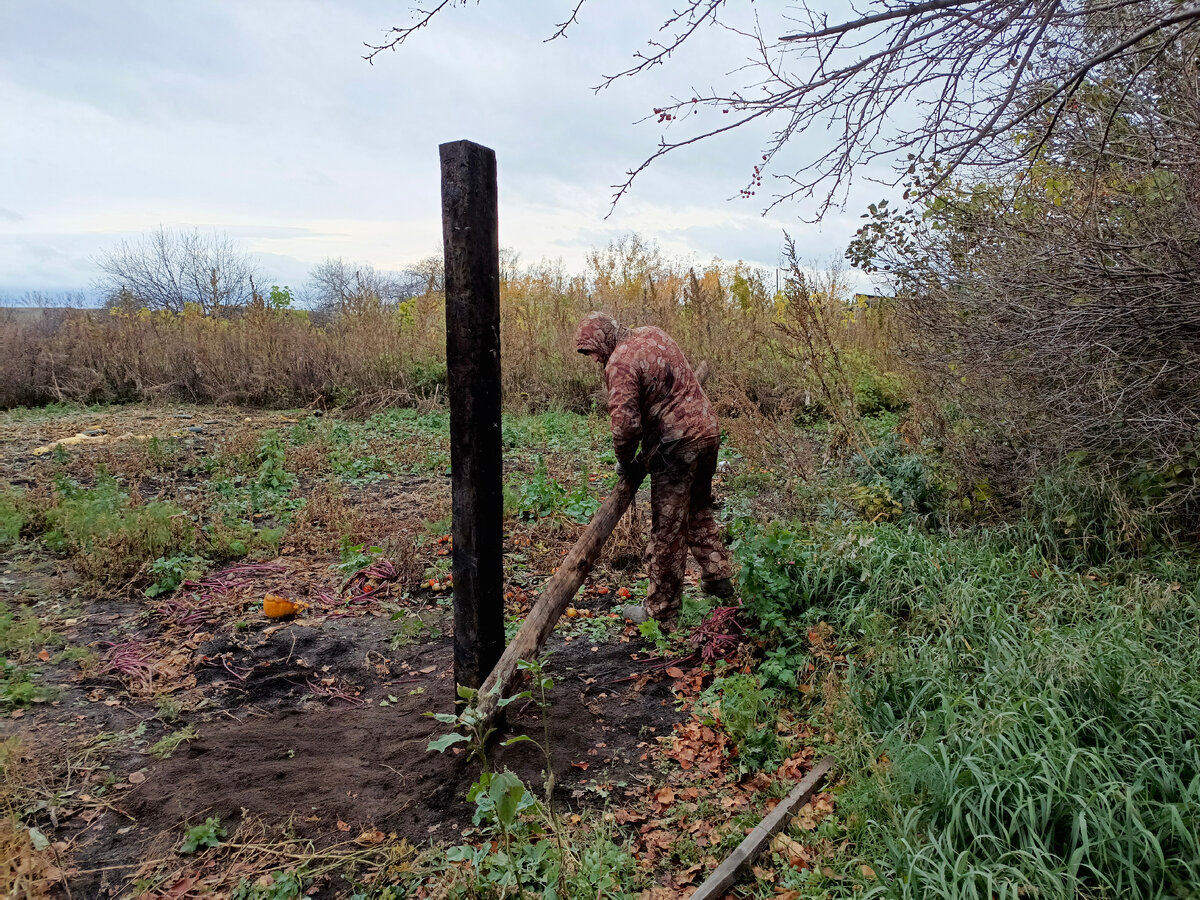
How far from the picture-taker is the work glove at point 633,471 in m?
4.58

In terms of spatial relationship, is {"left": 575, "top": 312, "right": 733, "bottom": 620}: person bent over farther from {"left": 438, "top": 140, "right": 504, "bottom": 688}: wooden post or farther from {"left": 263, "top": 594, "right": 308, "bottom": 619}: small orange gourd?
{"left": 263, "top": 594, "right": 308, "bottom": 619}: small orange gourd

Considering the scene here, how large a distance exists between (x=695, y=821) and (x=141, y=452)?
8.44m

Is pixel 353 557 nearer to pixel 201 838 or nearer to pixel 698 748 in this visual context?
pixel 201 838

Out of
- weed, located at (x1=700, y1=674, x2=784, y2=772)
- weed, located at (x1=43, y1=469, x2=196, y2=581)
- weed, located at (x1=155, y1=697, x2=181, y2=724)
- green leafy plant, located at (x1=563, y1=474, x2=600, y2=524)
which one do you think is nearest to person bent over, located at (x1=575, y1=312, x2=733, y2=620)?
weed, located at (x1=700, y1=674, x2=784, y2=772)

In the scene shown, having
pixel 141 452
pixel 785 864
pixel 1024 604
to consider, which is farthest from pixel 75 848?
pixel 141 452

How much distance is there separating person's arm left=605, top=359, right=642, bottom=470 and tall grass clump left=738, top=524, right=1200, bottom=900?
103 cm

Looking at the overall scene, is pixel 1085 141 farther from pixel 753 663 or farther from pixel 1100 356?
pixel 753 663

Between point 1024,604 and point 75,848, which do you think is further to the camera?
point 1024,604

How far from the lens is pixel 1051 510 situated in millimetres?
5223

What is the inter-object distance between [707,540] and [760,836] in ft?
8.01

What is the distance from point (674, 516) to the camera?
4.78 meters

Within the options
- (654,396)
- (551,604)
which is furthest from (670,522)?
(551,604)

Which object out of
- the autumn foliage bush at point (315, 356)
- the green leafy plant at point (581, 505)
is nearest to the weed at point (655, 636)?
the green leafy plant at point (581, 505)

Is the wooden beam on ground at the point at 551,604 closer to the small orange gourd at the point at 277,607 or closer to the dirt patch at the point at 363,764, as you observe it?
the dirt patch at the point at 363,764
